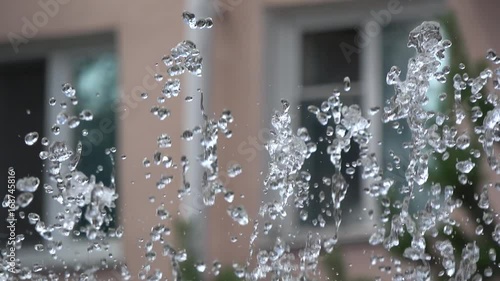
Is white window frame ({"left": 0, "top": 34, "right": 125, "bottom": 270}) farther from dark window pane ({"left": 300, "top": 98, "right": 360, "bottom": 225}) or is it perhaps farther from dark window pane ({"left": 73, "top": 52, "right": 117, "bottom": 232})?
dark window pane ({"left": 300, "top": 98, "right": 360, "bottom": 225})

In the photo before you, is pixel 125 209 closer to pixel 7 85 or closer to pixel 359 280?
pixel 7 85

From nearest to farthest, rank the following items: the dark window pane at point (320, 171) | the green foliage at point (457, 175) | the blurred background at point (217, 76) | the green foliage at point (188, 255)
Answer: the green foliage at point (457, 175)
the green foliage at point (188, 255)
the blurred background at point (217, 76)
the dark window pane at point (320, 171)

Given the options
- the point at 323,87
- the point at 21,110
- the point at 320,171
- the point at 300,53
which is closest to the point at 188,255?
the point at 320,171

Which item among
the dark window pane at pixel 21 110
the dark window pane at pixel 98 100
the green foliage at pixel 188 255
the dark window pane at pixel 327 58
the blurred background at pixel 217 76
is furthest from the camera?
the dark window pane at pixel 21 110

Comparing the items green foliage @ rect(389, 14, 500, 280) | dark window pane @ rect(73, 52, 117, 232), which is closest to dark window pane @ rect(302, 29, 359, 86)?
dark window pane @ rect(73, 52, 117, 232)

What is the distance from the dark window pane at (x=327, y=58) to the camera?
12.4 feet

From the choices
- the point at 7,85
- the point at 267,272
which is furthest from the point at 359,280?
the point at 7,85

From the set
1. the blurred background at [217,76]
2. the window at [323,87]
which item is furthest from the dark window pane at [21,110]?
the window at [323,87]

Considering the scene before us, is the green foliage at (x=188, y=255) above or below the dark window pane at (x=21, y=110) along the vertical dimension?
below

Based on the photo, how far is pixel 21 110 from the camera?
419 centimetres

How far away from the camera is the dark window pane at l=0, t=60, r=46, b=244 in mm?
4078

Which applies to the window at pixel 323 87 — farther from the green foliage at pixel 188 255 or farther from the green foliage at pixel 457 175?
the green foliage at pixel 457 175

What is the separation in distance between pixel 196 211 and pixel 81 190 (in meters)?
1.81

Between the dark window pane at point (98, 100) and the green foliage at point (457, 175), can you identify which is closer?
the green foliage at point (457, 175)
